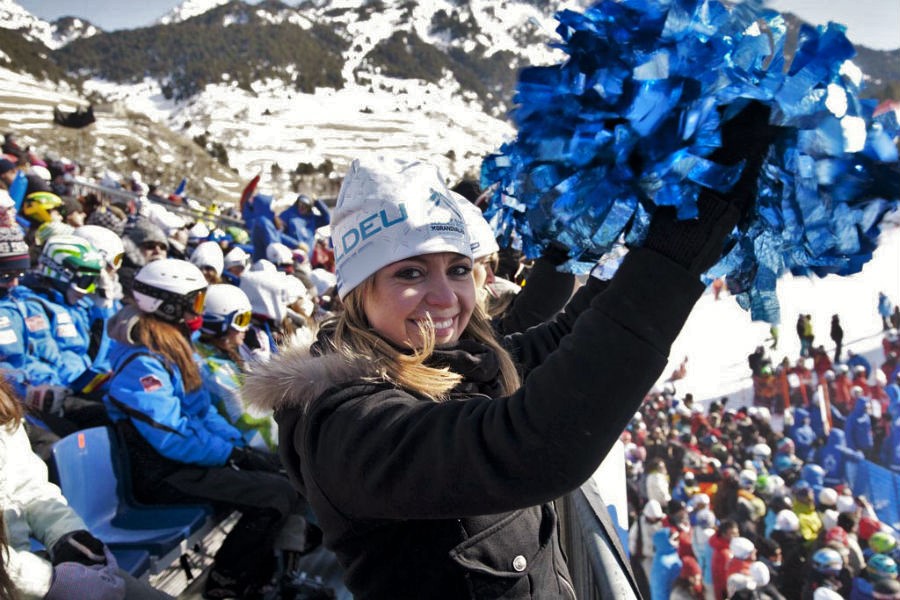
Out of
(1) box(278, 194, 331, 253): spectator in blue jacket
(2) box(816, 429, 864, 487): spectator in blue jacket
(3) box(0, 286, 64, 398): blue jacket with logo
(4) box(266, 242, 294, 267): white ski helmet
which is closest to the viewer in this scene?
(3) box(0, 286, 64, 398): blue jacket with logo

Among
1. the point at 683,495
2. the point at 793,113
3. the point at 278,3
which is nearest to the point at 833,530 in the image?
the point at 683,495

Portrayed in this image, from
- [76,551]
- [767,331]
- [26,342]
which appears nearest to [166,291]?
[26,342]

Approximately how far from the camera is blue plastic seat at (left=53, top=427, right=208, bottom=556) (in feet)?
8.70

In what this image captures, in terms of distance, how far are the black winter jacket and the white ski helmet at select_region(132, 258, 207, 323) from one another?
2.23m

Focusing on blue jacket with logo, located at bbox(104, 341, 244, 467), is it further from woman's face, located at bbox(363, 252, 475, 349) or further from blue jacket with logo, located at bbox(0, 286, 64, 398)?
woman's face, located at bbox(363, 252, 475, 349)

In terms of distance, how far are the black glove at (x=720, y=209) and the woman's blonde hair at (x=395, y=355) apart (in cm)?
45

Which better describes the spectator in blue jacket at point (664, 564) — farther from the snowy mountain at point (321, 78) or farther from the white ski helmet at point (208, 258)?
the snowy mountain at point (321, 78)

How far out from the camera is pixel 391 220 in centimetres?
120

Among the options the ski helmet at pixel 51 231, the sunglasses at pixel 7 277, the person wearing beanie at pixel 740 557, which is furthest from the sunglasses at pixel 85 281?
the person wearing beanie at pixel 740 557

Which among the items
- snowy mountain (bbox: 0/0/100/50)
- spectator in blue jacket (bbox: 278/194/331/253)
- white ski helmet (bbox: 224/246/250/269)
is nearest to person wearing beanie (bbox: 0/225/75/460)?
white ski helmet (bbox: 224/246/250/269)

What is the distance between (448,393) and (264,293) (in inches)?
140

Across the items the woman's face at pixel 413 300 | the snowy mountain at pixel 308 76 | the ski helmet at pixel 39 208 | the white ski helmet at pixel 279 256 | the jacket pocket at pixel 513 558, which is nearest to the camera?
the jacket pocket at pixel 513 558

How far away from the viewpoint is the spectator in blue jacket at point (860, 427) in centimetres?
430

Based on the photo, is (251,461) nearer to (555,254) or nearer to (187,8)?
(555,254)
